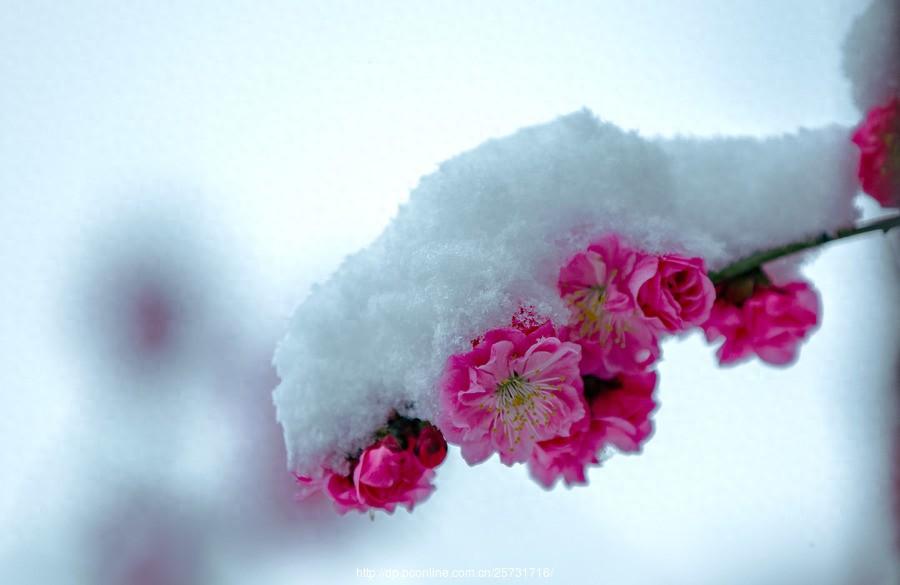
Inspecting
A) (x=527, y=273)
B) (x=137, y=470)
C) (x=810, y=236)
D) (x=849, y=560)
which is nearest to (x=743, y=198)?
(x=810, y=236)

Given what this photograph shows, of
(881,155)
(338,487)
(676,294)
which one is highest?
(881,155)

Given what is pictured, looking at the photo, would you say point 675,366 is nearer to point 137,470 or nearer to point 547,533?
point 547,533

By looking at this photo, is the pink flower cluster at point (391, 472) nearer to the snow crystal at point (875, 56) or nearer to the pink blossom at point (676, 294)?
the pink blossom at point (676, 294)

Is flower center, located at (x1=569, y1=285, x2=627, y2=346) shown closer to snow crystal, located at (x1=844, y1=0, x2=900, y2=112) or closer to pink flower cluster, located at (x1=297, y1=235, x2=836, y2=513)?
pink flower cluster, located at (x1=297, y1=235, x2=836, y2=513)

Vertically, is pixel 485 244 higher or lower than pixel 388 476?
higher

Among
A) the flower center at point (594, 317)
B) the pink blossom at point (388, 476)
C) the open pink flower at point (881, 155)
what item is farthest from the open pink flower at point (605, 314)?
the open pink flower at point (881, 155)

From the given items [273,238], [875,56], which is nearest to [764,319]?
[875,56]

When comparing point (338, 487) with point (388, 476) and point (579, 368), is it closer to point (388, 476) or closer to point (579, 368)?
point (388, 476)

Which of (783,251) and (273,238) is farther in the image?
(273,238)
